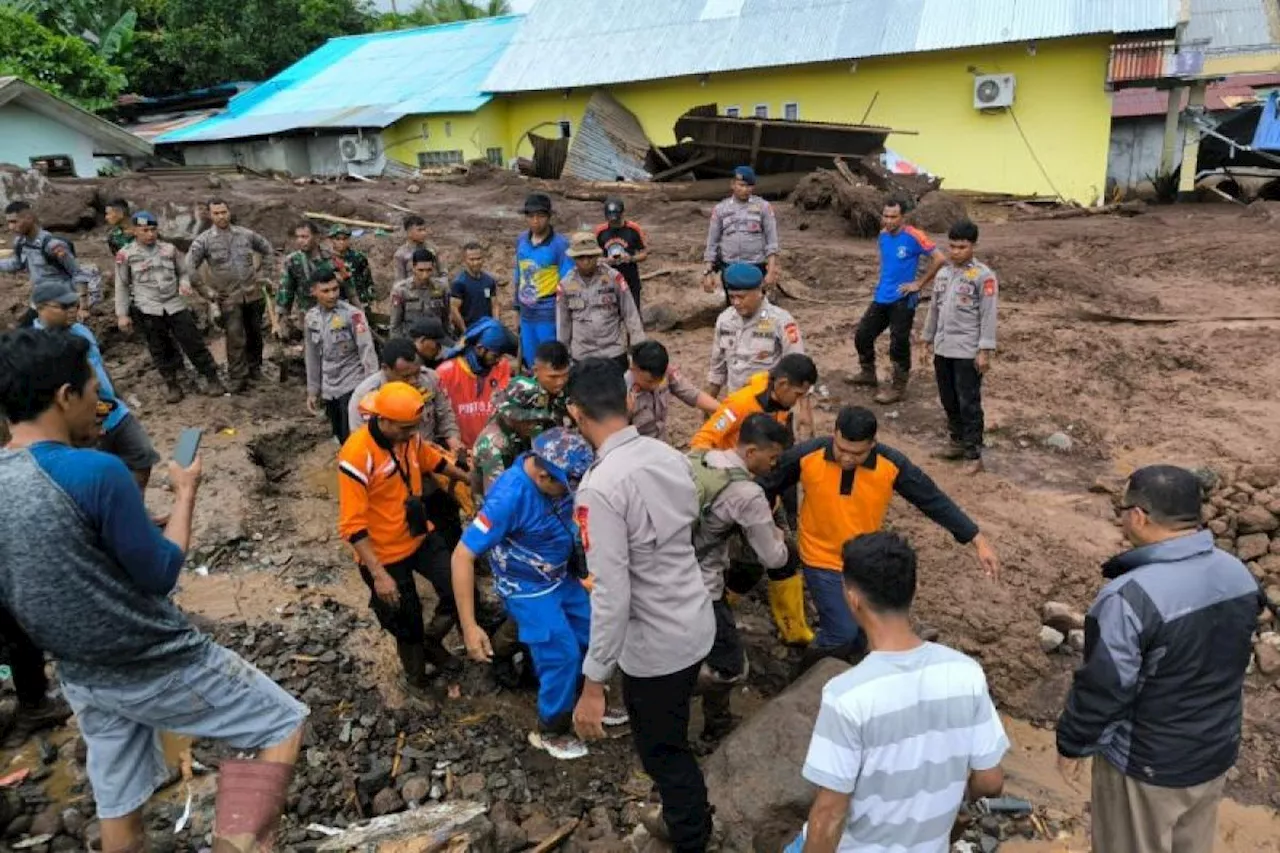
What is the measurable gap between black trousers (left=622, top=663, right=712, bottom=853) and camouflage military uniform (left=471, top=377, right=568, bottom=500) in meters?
1.34

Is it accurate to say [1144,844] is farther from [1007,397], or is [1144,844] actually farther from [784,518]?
[1007,397]

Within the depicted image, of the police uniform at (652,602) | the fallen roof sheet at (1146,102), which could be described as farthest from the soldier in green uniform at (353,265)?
the fallen roof sheet at (1146,102)

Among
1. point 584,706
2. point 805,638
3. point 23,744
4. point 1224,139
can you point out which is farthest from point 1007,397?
point 1224,139

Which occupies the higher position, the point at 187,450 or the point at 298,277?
the point at 298,277

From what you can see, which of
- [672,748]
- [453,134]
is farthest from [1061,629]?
[453,134]

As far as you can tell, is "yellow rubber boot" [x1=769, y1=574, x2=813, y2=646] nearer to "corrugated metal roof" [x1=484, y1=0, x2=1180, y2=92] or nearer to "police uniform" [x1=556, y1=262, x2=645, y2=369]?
"police uniform" [x1=556, y1=262, x2=645, y2=369]

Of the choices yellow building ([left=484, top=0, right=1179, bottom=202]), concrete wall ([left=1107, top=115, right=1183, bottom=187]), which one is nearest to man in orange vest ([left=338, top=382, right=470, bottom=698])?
yellow building ([left=484, top=0, right=1179, bottom=202])

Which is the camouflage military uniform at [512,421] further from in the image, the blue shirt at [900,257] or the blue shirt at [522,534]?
the blue shirt at [900,257]

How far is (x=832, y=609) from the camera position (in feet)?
13.4

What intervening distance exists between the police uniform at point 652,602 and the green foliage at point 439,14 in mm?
34371

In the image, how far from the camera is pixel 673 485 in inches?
113

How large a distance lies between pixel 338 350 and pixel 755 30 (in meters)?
17.2

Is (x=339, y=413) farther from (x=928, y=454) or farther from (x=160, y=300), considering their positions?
(x=928, y=454)

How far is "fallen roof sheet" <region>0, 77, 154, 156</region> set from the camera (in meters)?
18.3
